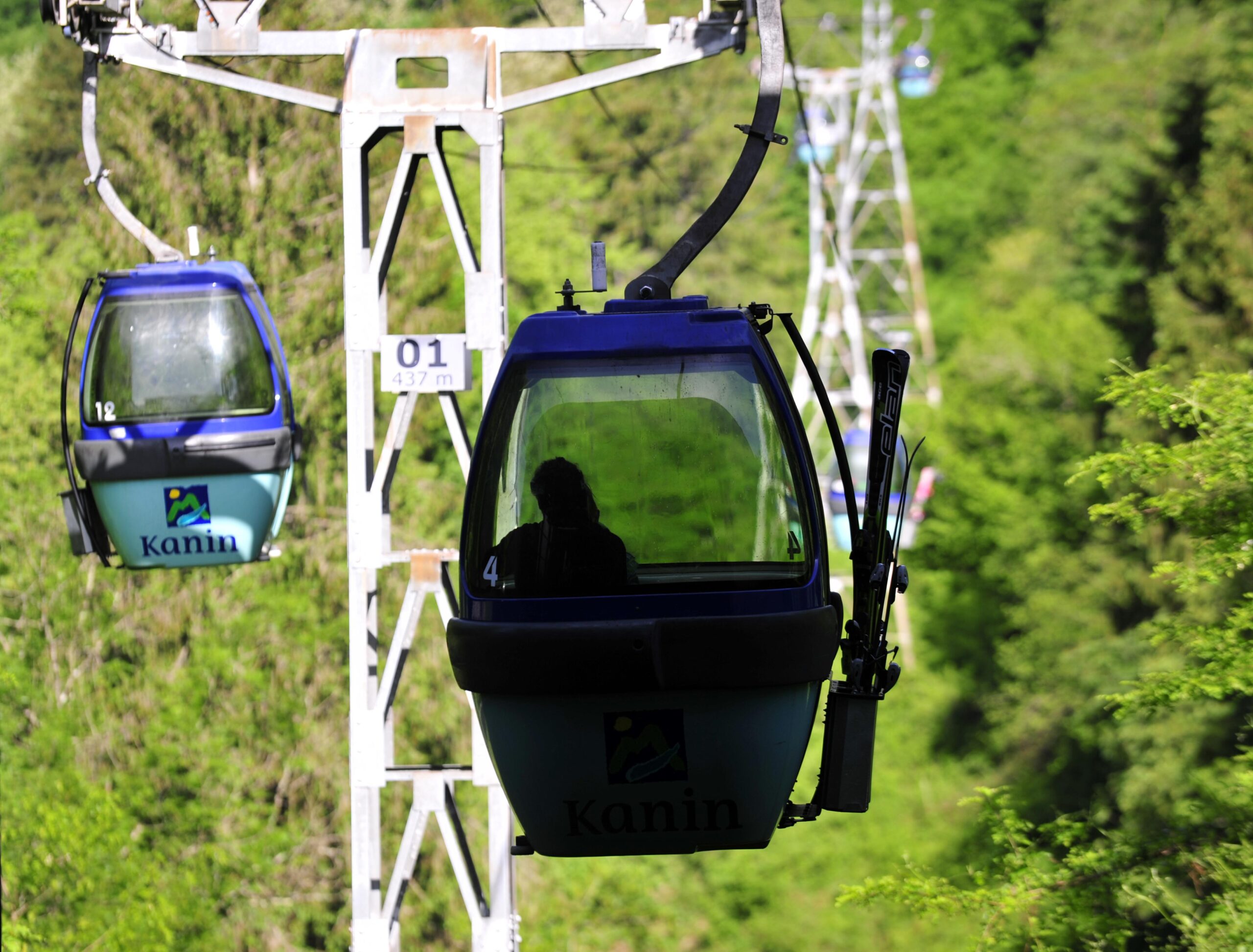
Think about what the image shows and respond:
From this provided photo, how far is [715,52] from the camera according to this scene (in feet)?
24.1

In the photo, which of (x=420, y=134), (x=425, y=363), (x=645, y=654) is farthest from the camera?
(x=425, y=363)

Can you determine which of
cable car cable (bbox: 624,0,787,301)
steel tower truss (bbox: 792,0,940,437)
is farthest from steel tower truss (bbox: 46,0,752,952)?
steel tower truss (bbox: 792,0,940,437)

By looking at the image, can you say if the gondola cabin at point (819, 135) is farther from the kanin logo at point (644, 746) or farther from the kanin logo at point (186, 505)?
the kanin logo at point (644, 746)

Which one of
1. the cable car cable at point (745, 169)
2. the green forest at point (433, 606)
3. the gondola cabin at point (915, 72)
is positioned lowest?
the green forest at point (433, 606)

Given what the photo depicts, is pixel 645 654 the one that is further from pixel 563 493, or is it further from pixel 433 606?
pixel 433 606

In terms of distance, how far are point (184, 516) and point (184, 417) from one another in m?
0.44

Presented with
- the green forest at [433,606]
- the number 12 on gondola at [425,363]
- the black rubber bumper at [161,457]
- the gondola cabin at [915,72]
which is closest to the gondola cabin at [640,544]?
the number 12 on gondola at [425,363]

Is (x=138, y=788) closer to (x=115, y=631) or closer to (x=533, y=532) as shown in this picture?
(x=115, y=631)

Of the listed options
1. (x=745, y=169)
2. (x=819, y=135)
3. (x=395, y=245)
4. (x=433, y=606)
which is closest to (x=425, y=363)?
(x=395, y=245)

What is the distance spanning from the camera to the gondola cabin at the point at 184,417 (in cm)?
800

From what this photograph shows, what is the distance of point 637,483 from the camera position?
15.0 feet

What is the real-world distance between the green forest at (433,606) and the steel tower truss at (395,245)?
3.18 metres

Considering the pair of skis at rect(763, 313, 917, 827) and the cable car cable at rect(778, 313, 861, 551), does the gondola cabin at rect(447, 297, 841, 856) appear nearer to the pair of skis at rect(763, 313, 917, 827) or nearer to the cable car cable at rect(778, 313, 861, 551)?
the cable car cable at rect(778, 313, 861, 551)

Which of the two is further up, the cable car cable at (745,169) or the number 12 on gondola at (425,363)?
the cable car cable at (745,169)
